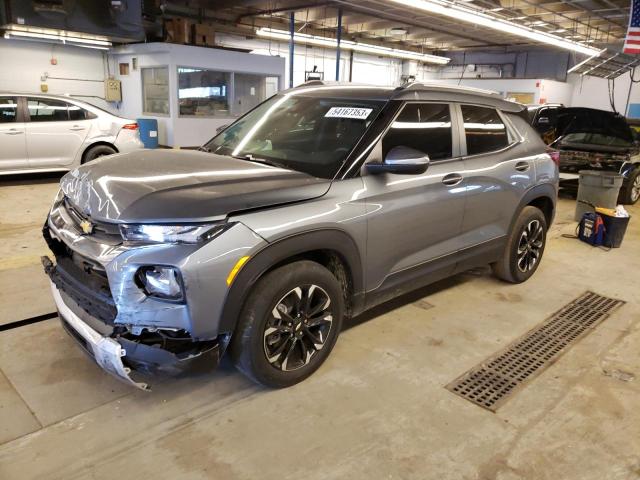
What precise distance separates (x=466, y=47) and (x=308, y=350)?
21989 mm

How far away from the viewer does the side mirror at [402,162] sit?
2914 mm

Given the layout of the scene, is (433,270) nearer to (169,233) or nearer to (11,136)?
(169,233)

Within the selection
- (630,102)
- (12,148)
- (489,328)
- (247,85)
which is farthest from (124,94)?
(630,102)

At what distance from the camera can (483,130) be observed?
13.0ft

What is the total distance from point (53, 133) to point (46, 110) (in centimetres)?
38

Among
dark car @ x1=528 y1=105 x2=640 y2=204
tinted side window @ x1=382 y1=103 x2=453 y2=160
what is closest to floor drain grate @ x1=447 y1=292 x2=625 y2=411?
tinted side window @ x1=382 y1=103 x2=453 y2=160

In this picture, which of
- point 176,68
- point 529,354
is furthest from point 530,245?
point 176,68

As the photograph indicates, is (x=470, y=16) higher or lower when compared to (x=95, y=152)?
higher

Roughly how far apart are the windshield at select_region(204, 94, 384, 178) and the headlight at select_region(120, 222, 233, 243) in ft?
2.88

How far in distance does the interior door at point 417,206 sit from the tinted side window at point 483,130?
214 millimetres

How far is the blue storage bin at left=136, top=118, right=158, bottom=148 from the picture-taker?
1284cm

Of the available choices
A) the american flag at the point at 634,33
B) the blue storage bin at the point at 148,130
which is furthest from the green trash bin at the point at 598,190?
the blue storage bin at the point at 148,130

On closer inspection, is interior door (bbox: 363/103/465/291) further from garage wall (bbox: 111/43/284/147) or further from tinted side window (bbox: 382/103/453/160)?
garage wall (bbox: 111/43/284/147)

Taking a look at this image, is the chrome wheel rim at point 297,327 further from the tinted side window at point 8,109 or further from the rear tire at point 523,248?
the tinted side window at point 8,109
